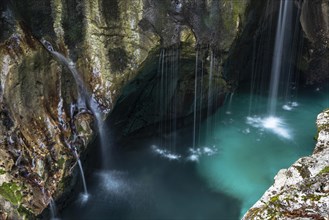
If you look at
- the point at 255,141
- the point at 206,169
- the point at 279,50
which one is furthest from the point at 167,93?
the point at 279,50

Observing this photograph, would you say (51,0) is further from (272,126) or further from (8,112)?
(272,126)

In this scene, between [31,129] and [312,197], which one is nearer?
[312,197]

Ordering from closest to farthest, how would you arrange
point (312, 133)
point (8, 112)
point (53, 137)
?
1. point (8, 112)
2. point (53, 137)
3. point (312, 133)

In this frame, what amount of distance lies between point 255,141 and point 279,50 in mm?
5445

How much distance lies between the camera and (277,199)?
6.21m

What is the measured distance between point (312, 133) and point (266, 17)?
19.4 feet

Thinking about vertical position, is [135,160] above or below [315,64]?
below

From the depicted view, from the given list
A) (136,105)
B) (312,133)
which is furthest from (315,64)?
(136,105)

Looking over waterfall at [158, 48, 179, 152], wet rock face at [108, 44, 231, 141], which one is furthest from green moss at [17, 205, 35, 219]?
waterfall at [158, 48, 179, 152]

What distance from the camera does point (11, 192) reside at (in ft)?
38.8

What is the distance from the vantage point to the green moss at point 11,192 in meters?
11.7

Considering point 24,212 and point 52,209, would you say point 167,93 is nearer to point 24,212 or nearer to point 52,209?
point 52,209

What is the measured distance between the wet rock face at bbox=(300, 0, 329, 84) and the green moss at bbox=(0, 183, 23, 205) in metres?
15.5

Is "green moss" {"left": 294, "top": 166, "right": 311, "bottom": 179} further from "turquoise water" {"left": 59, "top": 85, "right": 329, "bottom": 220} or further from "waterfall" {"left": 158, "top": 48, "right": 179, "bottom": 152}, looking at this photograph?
"waterfall" {"left": 158, "top": 48, "right": 179, "bottom": 152}
